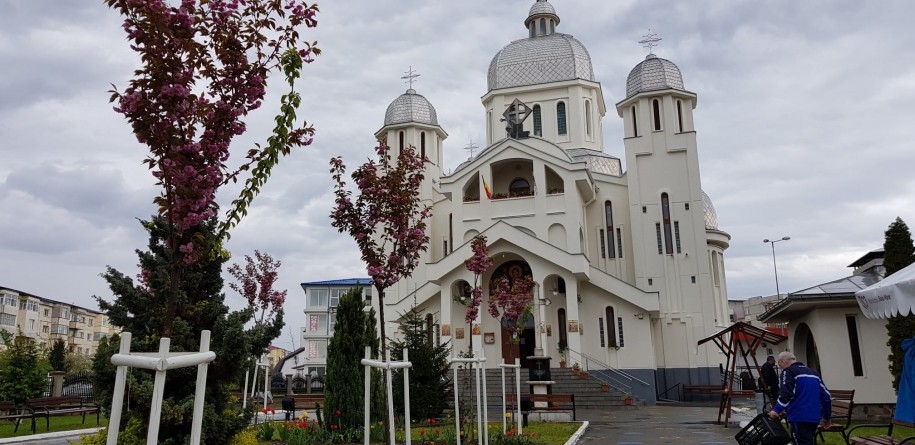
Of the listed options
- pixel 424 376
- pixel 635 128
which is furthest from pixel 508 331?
pixel 424 376

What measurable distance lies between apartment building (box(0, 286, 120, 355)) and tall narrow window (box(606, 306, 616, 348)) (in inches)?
1896

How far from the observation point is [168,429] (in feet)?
31.0

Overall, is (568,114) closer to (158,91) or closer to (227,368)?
Answer: (227,368)

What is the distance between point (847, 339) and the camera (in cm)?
1684

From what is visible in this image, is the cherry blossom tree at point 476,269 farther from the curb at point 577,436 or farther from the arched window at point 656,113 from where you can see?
the arched window at point 656,113

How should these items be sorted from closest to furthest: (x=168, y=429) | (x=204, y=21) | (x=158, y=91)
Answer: (x=158, y=91) < (x=204, y=21) < (x=168, y=429)

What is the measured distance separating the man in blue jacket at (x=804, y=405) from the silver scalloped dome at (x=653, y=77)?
2620 cm

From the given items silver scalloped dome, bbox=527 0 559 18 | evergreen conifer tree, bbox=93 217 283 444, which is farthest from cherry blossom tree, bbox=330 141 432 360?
silver scalloped dome, bbox=527 0 559 18

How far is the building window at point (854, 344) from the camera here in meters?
16.6

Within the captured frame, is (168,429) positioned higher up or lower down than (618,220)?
lower down

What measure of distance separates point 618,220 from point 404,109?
12974 mm

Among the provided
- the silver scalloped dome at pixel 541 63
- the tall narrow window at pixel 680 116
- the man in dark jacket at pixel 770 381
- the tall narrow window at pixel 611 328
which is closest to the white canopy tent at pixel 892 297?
the man in dark jacket at pixel 770 381

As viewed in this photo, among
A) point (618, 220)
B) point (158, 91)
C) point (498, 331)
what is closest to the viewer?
point (158, 91)

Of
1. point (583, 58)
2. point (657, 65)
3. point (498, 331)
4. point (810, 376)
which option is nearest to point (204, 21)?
point (810, 376)
